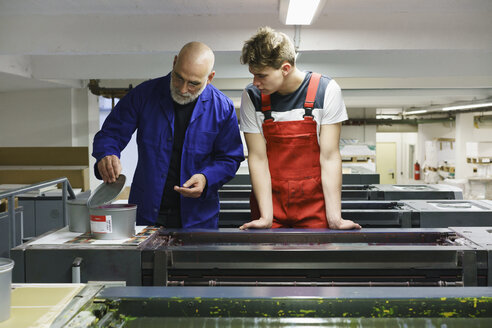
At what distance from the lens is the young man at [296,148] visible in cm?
182

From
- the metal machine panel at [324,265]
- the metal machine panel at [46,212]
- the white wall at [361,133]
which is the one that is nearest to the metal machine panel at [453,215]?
the metal machine panel at [324,265]

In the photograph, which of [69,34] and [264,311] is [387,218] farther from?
[69,34]

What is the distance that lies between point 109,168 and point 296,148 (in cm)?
74

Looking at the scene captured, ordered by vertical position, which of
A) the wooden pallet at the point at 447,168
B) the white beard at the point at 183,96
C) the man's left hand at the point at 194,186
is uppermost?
the white beard at the point at 183,96

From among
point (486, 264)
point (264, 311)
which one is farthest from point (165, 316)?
point (486, 264)

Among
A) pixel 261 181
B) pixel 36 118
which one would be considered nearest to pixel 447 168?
pixel 36 118

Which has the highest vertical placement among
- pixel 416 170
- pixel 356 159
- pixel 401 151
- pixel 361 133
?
pixel 361 133

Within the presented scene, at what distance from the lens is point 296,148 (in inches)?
73.6

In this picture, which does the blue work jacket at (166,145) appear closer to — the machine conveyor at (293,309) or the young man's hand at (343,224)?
the young man's hand at (343,224)

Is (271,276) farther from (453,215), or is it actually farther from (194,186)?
(453,215)

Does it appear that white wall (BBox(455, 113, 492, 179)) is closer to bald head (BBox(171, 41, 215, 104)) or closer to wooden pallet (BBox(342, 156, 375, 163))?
wooden pallet (BBox(342, 156, 375, 163))

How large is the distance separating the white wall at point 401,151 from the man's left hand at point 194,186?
1574 cm

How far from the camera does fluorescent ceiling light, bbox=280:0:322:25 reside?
9.31 ft

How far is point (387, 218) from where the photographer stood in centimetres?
243
